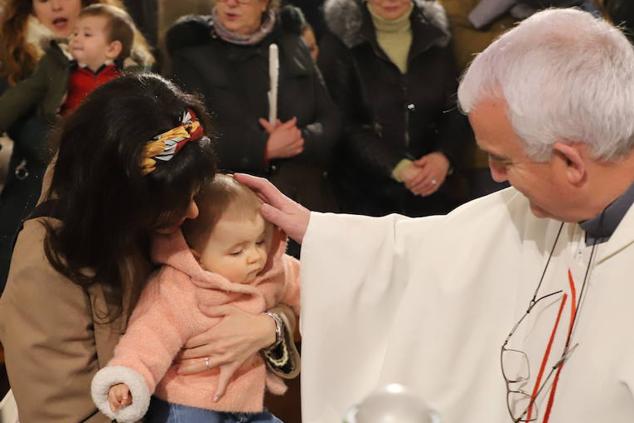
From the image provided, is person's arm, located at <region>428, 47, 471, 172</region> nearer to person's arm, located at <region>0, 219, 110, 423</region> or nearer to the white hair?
the white hair

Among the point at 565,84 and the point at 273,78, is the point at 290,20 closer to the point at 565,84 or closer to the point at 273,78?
the point at 273,78

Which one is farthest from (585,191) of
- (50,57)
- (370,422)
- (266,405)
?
(50,57)

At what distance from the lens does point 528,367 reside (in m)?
2.46

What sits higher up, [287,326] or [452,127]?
[452,127]

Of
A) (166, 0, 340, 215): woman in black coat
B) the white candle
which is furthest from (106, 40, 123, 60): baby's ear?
the white candle

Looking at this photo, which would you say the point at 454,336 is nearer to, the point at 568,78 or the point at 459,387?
the point at 459,387

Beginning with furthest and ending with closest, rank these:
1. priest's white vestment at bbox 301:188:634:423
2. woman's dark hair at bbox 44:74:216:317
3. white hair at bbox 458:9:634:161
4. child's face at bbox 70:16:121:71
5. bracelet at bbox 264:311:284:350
Result: child's face at bbox 70:16:121:71
bracelet at bbox 264:311:284:350
priest's white vestment at bbox 301:188:634:423
woman's dark hair at bbox 44:74:216:317
white hair at bbox 458:9:634:161

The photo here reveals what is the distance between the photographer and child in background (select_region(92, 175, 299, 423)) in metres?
2.39

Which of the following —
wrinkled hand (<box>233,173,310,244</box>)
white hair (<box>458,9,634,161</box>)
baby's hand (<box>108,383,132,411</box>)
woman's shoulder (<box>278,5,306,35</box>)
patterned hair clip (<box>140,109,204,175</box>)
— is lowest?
baby's hand (<box>108,383,132,411</box>)

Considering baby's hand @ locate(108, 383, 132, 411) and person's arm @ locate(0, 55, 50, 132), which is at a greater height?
person's arm @ locate(0, 55, 50, 132)

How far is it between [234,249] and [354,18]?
75.5 inches

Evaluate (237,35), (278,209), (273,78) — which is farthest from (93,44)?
(278,209)

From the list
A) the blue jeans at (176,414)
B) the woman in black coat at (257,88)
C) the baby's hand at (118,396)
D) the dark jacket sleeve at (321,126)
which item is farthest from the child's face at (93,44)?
the baby's hand at (118,396)

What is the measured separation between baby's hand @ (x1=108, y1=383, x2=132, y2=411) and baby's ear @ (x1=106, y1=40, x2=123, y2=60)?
77.4 inches
